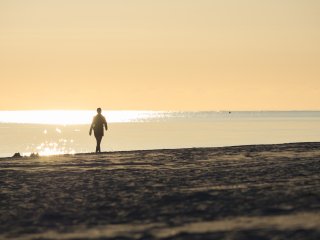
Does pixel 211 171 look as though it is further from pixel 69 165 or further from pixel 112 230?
pixel 112 230

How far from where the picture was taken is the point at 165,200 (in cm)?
1043

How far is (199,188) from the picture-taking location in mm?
11656

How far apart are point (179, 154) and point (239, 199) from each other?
1137 cm

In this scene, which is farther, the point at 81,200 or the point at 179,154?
the point at 179,154

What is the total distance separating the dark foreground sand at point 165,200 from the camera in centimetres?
795

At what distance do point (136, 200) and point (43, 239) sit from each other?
2.96m

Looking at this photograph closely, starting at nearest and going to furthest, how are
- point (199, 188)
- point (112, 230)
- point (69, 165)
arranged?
1. point (112, 230)
2. point (199, 188)
3. point (69, 165)

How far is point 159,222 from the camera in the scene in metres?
8.55

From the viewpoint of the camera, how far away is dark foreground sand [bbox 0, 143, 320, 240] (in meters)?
7.95

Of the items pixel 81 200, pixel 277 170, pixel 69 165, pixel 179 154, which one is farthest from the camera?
pixel 179 154

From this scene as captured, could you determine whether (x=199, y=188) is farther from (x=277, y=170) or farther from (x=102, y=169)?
(x=102, y=169)

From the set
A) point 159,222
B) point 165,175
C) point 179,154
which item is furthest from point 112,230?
point 179,154

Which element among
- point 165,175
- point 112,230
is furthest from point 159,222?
point 165,175

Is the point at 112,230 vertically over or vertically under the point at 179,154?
under
